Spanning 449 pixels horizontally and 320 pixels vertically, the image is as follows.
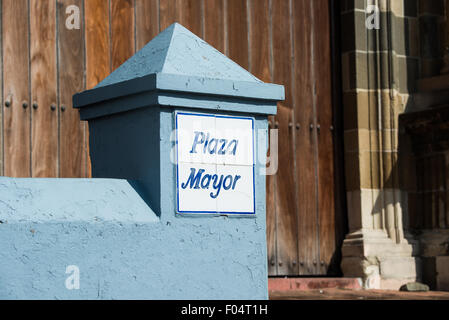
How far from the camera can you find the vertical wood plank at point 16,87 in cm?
584

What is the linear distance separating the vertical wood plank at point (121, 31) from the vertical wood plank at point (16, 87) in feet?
2.27

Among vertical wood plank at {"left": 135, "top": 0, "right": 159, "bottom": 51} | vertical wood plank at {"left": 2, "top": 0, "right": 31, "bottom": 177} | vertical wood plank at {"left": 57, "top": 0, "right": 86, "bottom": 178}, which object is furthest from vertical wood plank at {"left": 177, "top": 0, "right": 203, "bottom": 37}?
vertical wood plank at {"left": 2, "top": 0, "right": 31, "bottom": 177}

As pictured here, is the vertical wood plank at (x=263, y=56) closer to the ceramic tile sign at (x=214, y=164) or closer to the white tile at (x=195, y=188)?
the ceramic tile sign at (x=214, y=164)

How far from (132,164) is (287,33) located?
13.4 ft

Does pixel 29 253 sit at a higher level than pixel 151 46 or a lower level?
lower

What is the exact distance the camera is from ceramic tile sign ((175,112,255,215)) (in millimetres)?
3430

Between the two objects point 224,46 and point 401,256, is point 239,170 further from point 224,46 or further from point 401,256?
point 401,256

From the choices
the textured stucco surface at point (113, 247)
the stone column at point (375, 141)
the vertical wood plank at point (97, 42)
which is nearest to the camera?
the textured stucco surface at point (113, 247)

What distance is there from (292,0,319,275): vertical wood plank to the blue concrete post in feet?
11.9

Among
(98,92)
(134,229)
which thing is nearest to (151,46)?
(98,92)

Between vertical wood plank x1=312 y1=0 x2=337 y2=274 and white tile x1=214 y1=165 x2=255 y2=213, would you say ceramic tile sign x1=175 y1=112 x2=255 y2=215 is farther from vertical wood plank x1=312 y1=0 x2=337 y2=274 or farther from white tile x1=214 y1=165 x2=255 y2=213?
vertical wood plank x1=312 y1=0 x2=337 y2=274

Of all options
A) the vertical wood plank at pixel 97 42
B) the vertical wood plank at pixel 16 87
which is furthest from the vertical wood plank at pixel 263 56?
the vertical wood plank at pixel 16 87
